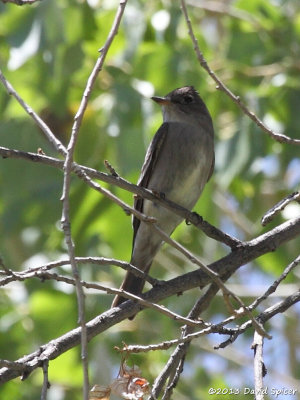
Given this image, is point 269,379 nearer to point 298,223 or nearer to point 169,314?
point 298,223

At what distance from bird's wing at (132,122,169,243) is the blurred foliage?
2.6 inches

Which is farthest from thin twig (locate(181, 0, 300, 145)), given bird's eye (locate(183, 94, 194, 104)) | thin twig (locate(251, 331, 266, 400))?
bird's eye (locate(183, 94, 194, 104))

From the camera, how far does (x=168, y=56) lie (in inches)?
208

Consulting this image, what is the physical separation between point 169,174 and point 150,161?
145 mm

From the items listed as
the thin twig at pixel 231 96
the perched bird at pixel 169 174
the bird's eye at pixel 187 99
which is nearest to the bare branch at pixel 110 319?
the thin twig at pixel 231 96

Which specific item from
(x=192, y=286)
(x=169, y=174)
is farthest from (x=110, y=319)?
(x=169, y=174)

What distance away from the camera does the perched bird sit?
4.99 metres

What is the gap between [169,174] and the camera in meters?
5.04

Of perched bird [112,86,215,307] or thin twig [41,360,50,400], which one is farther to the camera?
perched bird [112,86,215,307]

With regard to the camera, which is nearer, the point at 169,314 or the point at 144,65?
the point at 169,314

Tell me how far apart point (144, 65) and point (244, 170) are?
0.91 m

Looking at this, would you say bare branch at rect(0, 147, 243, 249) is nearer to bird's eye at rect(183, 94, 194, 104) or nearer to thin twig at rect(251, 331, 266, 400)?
thin twig at rect(251, 331, 266, 400)

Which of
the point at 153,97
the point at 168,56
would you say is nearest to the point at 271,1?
the point at 168,56

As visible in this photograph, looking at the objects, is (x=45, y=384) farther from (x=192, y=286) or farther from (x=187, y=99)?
(x=187, y=99)
